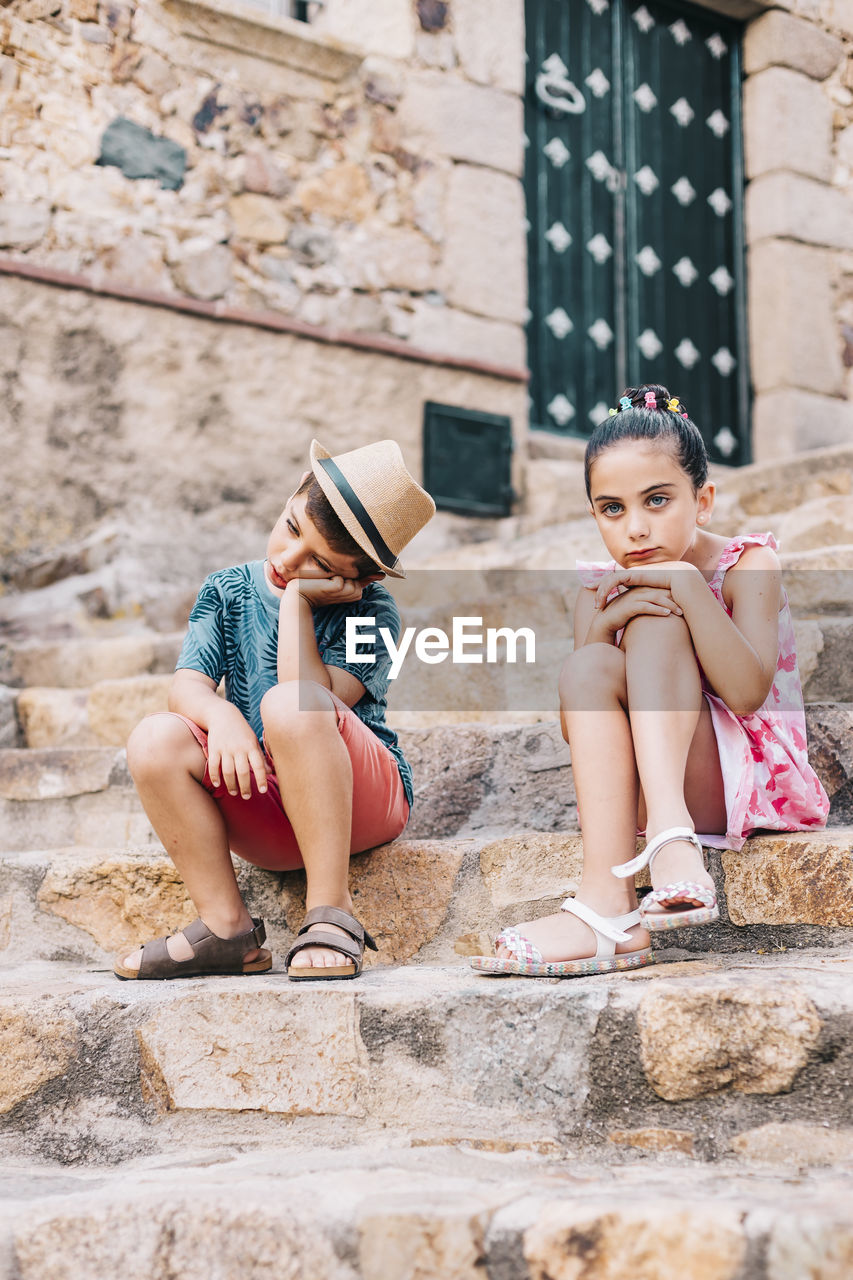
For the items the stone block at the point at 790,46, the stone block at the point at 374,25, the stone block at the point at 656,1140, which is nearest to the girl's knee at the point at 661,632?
the stone block at the point at 656,1140

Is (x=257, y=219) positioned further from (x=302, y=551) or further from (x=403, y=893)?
(x=403, y=893)

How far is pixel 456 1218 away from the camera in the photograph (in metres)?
1.06

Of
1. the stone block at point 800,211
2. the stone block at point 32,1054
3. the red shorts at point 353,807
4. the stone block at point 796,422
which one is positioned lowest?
the stone block at point 32,1054

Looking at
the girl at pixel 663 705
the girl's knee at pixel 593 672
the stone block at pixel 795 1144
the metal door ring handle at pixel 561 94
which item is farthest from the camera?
the metal door ring handle at pixel 561 94

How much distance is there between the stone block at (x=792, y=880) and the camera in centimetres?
160

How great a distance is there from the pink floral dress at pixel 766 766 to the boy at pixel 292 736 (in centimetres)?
40

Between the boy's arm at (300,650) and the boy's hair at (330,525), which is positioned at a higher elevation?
the boy's hair at (330,525)

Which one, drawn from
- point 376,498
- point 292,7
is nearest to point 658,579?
point 376,498

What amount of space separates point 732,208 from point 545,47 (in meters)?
1.11

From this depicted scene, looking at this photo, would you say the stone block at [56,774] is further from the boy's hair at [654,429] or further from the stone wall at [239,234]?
the stone wall at [239,234]

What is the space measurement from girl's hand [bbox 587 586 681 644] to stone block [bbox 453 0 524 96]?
3707mm

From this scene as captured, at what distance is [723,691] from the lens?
1.68m

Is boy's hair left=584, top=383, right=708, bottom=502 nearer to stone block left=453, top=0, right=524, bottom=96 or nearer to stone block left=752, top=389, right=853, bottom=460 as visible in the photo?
stone block left=453, top=0, right=524, bottom=96

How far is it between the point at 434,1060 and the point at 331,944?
9.8 inches
